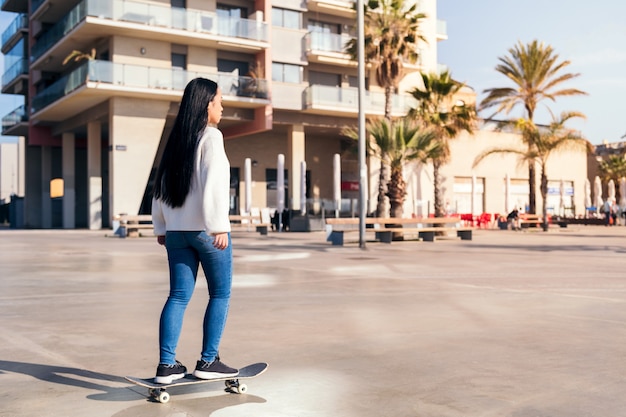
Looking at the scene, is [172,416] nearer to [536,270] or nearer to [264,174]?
[536,270]

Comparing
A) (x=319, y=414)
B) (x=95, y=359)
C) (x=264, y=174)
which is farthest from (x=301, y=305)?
(x=264, y=174)

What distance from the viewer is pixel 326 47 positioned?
134 feet

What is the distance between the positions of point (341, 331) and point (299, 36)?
119ft

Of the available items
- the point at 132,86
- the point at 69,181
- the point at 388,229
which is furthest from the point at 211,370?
the point at 69,181

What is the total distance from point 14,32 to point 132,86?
21071mm

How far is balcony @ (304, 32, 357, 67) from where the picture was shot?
40.4 m

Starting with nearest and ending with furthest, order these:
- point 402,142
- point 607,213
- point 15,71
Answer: point 402,142, point 607,213, point 15,71

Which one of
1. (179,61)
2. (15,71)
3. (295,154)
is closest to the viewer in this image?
(179,61)

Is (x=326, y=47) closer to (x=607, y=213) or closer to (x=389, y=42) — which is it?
(x=389, y=42)

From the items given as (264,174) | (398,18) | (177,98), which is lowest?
(264,174)

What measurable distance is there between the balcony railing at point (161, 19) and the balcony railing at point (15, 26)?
1018 centimetres

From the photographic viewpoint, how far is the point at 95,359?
522 cm

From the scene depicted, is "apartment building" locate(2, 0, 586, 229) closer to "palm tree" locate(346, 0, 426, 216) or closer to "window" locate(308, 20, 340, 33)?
"window" locate(308, 20, 340, 33)

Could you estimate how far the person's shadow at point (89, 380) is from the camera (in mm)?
4164
